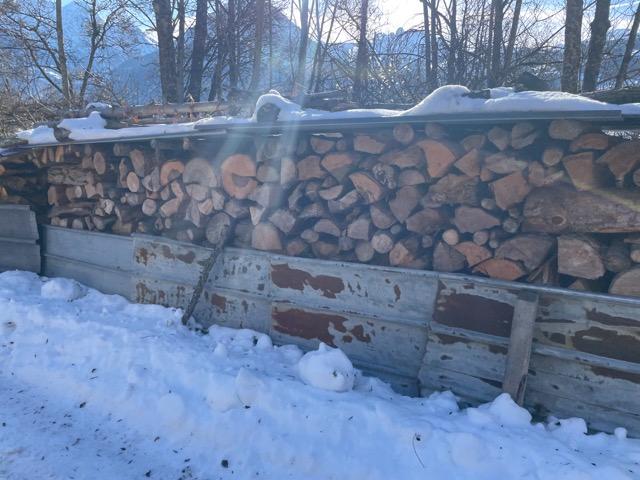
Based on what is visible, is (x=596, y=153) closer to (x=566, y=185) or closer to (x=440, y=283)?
(x=566, y=185)

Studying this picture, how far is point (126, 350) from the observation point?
3.45 m

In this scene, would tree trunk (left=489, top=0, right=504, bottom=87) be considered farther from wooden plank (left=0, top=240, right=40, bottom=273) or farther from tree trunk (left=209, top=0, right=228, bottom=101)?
wooden plank (left=0, top=240, right=40, bottom=273)

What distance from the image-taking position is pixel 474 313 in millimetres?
2879

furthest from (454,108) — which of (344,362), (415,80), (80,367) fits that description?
(415,80)

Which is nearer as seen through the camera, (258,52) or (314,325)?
(314,325)

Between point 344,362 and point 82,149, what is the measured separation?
12.9ft

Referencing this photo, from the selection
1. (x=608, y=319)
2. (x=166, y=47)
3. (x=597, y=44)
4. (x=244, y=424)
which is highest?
(x=166, y=47)

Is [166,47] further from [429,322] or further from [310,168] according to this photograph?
[429,322]

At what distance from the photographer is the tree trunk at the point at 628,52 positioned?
7.78 meters

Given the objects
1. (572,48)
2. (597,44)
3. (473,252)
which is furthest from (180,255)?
(597,44)

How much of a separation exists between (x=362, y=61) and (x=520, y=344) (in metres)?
9.22

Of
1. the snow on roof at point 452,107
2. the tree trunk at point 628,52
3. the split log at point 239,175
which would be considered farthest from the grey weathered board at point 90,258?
the tree trunk at point 628,52

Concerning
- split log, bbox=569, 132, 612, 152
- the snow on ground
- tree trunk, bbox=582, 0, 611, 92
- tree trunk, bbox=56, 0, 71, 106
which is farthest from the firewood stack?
tree trunk, bbox=56, 0, 71, 106

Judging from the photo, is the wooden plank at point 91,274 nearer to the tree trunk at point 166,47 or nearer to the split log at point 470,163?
the split log at point 470,163
